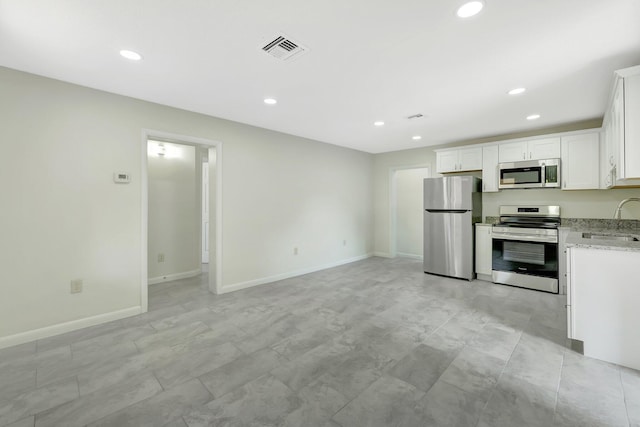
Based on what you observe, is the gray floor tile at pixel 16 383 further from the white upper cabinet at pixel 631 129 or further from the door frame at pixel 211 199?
the white upper cabinet at pixel 631 129

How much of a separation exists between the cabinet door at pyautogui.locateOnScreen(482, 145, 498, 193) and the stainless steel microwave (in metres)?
0.09

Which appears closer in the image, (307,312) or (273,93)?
(273,93)

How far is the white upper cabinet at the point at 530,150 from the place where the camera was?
4.18 meters

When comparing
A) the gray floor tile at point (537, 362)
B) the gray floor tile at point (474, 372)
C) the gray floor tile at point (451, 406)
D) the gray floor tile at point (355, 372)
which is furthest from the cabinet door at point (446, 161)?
the gray floor tile at point (451, 406)

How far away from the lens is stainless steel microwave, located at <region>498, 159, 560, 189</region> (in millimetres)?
4145

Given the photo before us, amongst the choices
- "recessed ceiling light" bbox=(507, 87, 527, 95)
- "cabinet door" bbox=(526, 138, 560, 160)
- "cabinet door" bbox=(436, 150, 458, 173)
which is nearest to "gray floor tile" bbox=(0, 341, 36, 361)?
"recessed ceiling light" bbox=(507, 87, 527, 95)

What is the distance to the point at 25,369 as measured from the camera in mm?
2129

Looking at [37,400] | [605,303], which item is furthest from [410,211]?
[37,400]

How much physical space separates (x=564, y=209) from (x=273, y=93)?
4775mm

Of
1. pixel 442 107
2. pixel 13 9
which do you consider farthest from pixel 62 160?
pixel 442 107

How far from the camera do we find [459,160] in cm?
512

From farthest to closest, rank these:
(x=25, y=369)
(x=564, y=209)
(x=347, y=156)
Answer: (x=347, y=156) < (x=564, y=209) < (x=25, y=369)

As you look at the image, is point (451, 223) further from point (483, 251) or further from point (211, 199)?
point (211, 199)

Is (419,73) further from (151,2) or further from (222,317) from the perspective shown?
(222,317)
